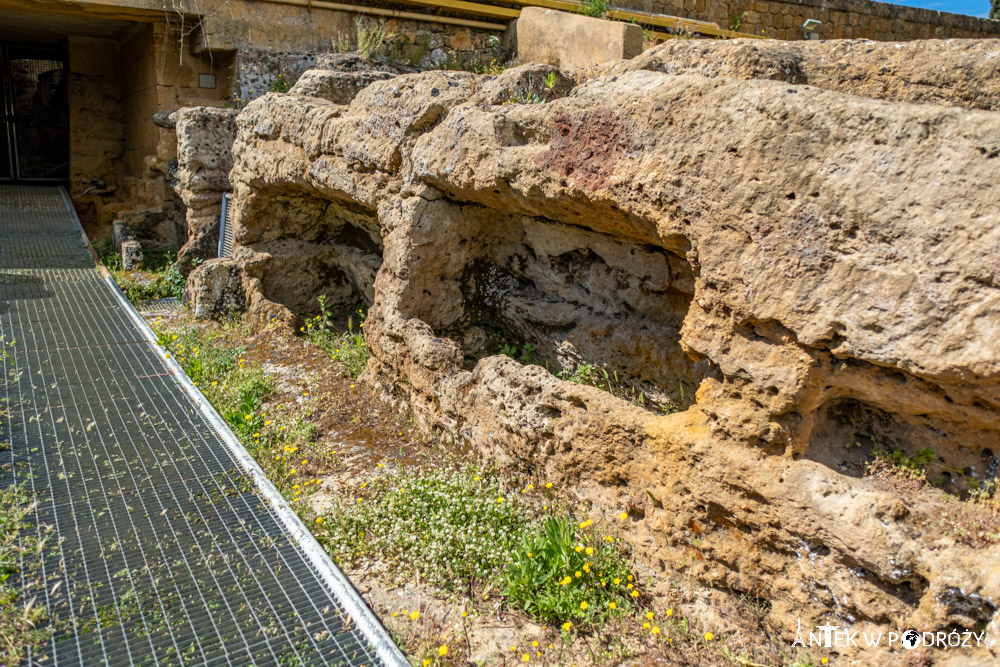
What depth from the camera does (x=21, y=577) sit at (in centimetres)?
290

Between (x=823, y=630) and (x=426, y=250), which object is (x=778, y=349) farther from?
(x=426, y=250)

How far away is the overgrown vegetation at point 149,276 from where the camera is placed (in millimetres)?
7191

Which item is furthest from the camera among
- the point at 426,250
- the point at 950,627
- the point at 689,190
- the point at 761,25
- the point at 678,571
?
the point at 761,25

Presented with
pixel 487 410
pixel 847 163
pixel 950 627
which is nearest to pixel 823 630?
pixel 950 627

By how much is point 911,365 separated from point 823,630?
99 cm

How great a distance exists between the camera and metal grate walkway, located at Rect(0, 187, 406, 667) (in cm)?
265

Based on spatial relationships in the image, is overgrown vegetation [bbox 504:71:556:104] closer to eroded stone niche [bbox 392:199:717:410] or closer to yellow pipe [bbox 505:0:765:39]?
eroded stone niche [bbox 392:199:717:410]

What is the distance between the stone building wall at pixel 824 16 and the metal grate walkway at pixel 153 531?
9.83 metres

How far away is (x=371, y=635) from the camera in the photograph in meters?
2.67

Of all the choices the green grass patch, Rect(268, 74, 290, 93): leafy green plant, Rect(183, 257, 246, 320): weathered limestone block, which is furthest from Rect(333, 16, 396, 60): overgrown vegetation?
the green grass patch

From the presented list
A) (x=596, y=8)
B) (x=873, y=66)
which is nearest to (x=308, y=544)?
(x=873, y=66)

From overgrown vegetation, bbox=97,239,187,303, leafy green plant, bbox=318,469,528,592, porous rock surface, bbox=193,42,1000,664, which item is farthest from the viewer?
overgrown vegetation, bbox=97,239,187,303

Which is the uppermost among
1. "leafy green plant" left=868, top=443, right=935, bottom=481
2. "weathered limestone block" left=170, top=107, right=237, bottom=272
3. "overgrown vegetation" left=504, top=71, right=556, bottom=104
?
"overgrown vegetation" left=504, top=71, right=556, bottom=104

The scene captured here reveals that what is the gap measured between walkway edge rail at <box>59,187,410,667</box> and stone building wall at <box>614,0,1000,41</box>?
31.8ft
